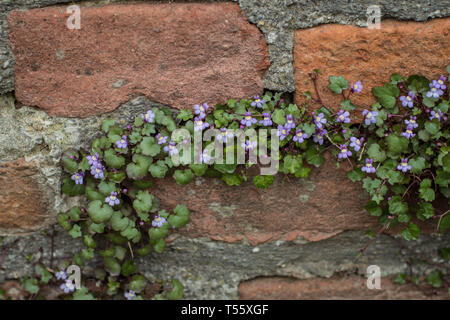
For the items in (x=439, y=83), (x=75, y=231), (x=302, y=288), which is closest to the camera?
(x=439, y=83)

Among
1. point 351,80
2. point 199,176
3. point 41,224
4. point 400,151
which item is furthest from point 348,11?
point 41,224

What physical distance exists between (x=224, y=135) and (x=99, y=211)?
22.2 inches

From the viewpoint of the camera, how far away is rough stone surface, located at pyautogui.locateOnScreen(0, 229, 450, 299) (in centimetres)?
190

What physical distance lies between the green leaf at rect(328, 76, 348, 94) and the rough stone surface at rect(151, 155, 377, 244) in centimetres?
29

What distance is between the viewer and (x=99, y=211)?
1.74m

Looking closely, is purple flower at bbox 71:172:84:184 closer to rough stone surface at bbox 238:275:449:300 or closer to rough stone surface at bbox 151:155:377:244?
rough stone surface at bbox 151:155:377:244

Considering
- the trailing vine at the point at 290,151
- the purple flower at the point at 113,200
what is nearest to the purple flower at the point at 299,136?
the trailing vine at the point at 290,151

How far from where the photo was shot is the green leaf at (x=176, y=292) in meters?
1.89

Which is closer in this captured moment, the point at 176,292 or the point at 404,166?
the point at 404,166

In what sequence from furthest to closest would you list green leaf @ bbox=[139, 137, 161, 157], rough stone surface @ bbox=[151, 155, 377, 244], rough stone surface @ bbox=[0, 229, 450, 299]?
rough stone surface @ bbox=[0, 229, 450, 299] < rough stone surface @ bbox=[151, 155, 377, 244] < green leaf @ bbox=[139, 137, 161, 157]

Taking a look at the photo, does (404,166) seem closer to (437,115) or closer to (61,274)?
(437,115)

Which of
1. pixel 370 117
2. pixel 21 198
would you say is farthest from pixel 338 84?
pixel 21 198

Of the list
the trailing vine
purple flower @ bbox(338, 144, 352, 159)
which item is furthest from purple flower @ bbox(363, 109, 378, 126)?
purple flower @ bbox(338, 144, 352, 159)

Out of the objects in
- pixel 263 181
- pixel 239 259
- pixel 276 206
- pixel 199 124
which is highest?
pixel 199 124
